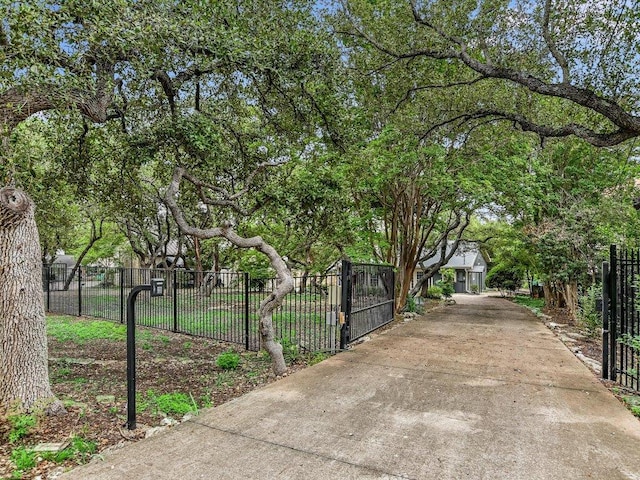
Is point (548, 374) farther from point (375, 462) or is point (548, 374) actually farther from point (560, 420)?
point (375, 462)

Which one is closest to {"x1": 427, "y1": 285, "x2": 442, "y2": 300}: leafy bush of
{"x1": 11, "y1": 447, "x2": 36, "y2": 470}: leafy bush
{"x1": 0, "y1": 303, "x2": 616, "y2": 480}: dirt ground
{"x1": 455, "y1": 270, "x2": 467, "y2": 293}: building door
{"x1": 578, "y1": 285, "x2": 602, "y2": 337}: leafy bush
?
{"x1": 578, "y1": 285, "x2": 602, "y2": 337}: leafy bush

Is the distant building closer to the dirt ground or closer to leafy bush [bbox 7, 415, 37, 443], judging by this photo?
the dirt ground

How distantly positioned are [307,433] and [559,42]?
7220 millimetres

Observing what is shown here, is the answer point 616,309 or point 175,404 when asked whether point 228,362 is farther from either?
point 616,309

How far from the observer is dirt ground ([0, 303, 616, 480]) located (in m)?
3.59

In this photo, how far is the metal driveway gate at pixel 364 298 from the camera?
24.4ft

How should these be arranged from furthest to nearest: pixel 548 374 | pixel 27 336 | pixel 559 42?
pixel 559 42 → pixel 548 374 → pixel 27 336

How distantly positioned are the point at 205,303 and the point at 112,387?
14.3 feet

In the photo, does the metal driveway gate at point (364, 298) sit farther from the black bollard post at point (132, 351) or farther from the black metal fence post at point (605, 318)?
the black bollard post at point (132, 351)

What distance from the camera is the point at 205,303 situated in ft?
31.2

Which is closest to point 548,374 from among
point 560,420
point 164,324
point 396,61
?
point 560,420

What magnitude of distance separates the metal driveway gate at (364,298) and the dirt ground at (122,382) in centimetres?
123

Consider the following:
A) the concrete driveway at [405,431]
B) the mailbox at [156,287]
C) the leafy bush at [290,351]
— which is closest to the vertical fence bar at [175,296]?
the leafy bush at [290,351]

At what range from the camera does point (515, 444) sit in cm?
360
